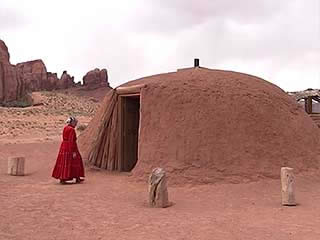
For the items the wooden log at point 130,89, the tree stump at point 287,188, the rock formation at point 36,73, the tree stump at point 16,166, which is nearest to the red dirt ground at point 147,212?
the tree stump at point 287,188

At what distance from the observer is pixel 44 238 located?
5.25 meters

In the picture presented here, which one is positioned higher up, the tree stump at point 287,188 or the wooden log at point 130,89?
the wooden log at point 130,89

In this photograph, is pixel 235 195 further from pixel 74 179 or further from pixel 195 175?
pixel 74 179

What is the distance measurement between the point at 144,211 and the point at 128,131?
4.74 m

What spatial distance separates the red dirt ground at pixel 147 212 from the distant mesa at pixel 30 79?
3158cm

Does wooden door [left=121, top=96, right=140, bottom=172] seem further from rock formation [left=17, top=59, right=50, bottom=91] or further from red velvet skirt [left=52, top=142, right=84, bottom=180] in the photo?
rock formation [left=17, top=59, right=50, bottom=91]

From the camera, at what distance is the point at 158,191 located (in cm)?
717

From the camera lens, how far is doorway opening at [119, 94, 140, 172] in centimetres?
1122

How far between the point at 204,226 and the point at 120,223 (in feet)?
3.90

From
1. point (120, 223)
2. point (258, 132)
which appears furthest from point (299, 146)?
point (120, 223)

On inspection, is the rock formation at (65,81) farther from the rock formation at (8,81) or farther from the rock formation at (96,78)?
the rock formation at (8,81)

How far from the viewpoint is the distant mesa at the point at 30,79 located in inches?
1550

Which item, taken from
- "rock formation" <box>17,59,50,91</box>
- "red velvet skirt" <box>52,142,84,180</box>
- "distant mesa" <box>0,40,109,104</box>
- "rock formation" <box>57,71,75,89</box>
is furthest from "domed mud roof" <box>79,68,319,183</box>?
"rock formation" <box>57,71,75,89</box>

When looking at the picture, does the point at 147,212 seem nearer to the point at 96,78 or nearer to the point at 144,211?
the point at 144,211
